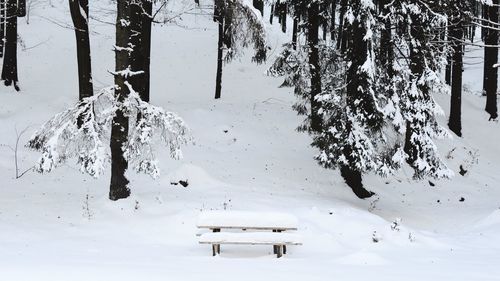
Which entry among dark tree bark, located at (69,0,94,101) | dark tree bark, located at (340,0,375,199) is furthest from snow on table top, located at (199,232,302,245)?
dark tree bark, located at (69,0,94,101)

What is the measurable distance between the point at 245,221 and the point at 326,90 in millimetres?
5993

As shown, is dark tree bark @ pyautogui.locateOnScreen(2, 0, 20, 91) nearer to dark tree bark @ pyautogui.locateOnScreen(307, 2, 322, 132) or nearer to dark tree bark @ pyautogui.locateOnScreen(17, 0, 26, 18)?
dark tree bark @ pyautogui.locateOnScreen(17, 0, 26, 18)

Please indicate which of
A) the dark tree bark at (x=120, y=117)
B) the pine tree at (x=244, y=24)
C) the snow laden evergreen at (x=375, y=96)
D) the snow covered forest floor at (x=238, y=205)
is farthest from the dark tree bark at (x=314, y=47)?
the dark tree bark at (x=120, y=117)

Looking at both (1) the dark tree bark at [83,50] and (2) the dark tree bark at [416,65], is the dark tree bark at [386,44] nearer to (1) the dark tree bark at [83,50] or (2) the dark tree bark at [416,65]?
(2) the dark tree bark at [416,65]

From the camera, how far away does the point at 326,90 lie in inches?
541

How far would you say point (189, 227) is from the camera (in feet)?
33.0

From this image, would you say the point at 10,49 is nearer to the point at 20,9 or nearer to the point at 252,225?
the point at 20,9

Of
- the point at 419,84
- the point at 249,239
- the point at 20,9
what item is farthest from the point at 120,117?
the point at 20,9

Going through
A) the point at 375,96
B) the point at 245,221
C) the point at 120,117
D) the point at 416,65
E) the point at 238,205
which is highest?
the point at 416,65

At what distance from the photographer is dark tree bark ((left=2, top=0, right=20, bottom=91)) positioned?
20.0 meters

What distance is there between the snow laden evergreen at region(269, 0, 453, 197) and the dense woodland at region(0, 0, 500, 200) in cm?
3

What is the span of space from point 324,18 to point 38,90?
41.5 ft

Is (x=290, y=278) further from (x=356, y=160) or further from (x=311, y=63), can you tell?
(x=311, y=63)

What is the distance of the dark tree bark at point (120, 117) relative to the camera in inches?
419
